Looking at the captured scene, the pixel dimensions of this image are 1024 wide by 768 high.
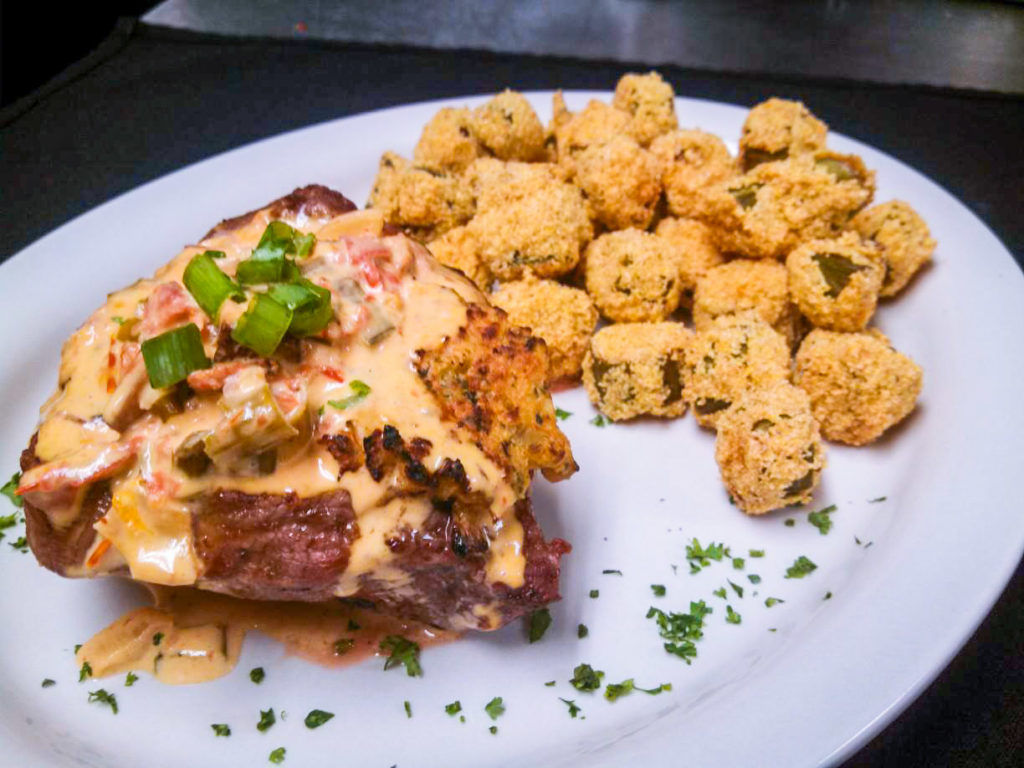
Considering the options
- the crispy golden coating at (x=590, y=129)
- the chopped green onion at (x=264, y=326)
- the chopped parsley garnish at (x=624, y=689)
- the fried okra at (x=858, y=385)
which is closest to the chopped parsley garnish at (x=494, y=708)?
the chopped parsley garnish at (x=624, y=689)

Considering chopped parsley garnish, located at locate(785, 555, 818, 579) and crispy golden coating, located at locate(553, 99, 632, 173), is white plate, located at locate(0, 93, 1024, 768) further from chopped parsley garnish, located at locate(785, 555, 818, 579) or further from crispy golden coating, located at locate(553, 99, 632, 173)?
crispy golden coating, located at locate(553, 99, 632, 173)

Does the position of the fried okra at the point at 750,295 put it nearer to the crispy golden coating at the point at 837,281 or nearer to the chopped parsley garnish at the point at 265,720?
the crispy golden coating at the point at 837,281

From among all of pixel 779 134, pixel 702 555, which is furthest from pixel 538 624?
pixel 779 134

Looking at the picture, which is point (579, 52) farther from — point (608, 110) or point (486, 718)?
point (486, 718)

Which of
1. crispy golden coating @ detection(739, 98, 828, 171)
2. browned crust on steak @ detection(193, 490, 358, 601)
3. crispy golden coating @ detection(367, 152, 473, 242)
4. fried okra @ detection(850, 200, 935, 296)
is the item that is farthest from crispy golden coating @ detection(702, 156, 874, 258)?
browned crust on steak @ detection(193, 490, 358, 601)

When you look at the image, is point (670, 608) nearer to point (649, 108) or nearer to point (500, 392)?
point (500, 392)

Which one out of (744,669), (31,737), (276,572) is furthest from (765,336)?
(31,737)
